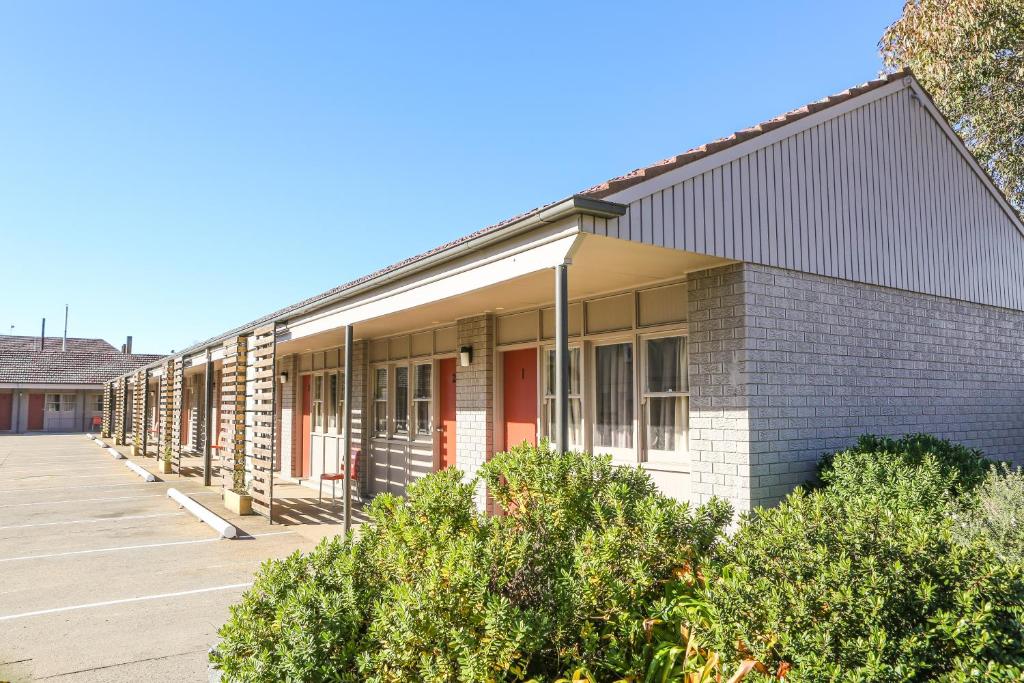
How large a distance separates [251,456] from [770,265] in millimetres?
8863

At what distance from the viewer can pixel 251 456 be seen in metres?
11.2

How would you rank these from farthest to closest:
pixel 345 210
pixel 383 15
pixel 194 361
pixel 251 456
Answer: pixel 194 361
pixel 345 210
pixel 251 456
pixel 383 15

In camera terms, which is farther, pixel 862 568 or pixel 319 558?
pixel 319 558

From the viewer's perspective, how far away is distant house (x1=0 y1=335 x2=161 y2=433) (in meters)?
41.5

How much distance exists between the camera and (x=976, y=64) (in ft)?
44.3

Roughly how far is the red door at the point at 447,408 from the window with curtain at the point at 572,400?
7.87 feet

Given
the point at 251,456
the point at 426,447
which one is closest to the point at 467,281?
the point at 426,447

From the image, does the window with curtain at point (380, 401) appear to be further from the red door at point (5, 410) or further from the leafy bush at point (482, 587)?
the red door at point (5, 410)

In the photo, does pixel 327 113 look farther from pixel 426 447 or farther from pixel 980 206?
Result: pixel 980 206

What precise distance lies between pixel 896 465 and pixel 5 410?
5016 centimetres

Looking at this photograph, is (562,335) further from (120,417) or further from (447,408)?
(120,417)

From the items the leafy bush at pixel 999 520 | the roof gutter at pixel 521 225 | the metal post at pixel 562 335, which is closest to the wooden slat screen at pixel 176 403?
the roof gutter at pixel 521 225

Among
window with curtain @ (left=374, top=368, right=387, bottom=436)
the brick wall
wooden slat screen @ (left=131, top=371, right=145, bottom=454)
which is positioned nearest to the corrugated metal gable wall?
the brick wall

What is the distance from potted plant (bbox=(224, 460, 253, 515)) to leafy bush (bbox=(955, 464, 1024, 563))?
988 centimetres
